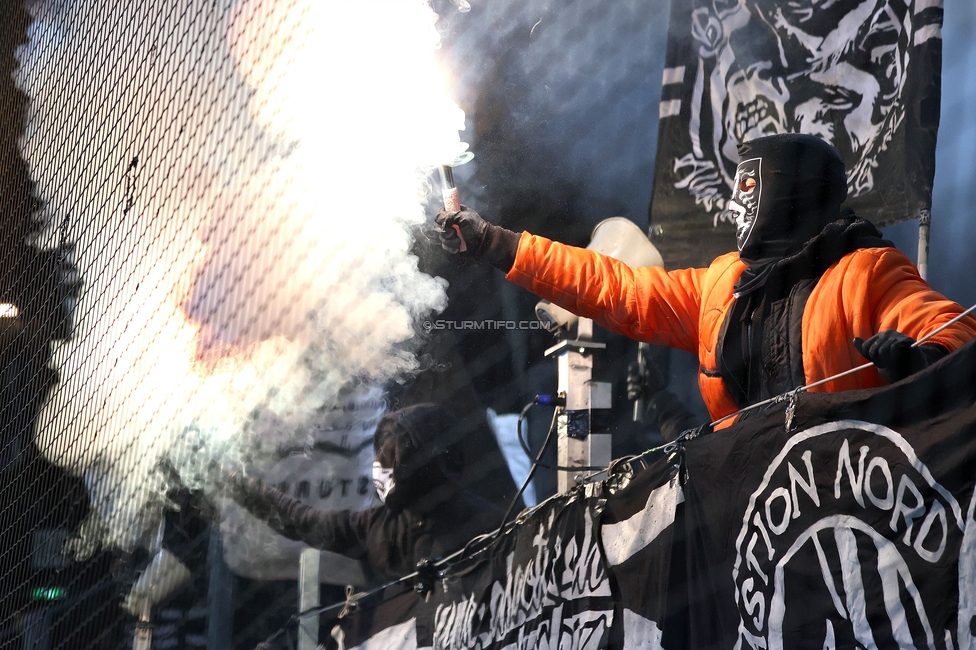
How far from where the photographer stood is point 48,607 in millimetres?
5242

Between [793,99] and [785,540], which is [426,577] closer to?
[785,540]

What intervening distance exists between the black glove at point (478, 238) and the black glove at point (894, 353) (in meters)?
1.16

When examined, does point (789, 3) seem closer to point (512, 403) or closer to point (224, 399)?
point (512, 403)

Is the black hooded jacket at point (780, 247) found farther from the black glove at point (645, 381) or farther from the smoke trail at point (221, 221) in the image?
the smoke trail at point (221, 221)

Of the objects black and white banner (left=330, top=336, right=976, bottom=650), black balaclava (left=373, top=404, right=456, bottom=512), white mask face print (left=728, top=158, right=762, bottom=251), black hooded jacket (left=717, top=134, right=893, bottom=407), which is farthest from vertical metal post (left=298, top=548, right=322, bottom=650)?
white mask face print (left=728, top=158, right=762, bottom=251)

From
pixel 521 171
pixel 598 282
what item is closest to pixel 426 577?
pixel 598 282

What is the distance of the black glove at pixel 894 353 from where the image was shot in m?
1.77

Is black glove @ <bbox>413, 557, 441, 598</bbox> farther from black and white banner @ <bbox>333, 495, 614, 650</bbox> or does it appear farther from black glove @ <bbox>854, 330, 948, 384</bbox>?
black glove @ <bbox>854, 330, 948, 384</bbox>

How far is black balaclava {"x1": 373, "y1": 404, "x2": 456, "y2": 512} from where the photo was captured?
13.1ft

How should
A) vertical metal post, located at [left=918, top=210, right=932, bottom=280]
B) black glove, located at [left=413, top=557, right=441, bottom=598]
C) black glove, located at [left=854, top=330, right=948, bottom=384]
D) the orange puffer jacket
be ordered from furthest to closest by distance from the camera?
black glove, located at [left=413, top=557, right=441, bottom=598] → vertical metal post, located at [left=918, top=210, right=932, bottom=280] → the orange puffer jacket → black glove, located at [left=854, top=330, right=948, bottom=384]

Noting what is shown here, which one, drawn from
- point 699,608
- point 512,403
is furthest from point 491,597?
point 512,403

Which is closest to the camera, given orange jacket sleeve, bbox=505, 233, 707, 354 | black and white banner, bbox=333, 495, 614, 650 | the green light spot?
black and white banner, bbox=333, 495, 614, 650

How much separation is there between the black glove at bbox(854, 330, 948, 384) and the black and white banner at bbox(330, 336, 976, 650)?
139mm

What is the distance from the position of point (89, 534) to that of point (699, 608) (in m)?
4.53
